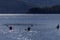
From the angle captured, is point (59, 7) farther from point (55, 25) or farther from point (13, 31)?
point (13, 31)

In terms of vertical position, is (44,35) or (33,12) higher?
(33,12)

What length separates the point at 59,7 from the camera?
0.75 m

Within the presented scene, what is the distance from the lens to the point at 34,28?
0.73 m

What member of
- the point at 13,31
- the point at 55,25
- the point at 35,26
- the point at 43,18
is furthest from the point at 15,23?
the point at 55,25

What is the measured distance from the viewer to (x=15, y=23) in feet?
2.37

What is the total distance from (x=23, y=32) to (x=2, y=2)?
17.9 inches

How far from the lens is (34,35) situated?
0.71 metres

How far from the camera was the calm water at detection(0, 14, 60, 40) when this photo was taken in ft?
2.32

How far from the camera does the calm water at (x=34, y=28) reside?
2.32 feet

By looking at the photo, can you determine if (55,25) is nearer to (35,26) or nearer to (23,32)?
(35,26)

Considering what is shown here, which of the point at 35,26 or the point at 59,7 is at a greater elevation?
the point at 59,7

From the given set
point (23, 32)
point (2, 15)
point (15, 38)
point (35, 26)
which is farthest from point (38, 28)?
point (2, 15)

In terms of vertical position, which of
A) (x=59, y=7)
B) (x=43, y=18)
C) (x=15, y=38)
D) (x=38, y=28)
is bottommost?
(x=15, y=38)

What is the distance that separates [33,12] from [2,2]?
0.41 meters
